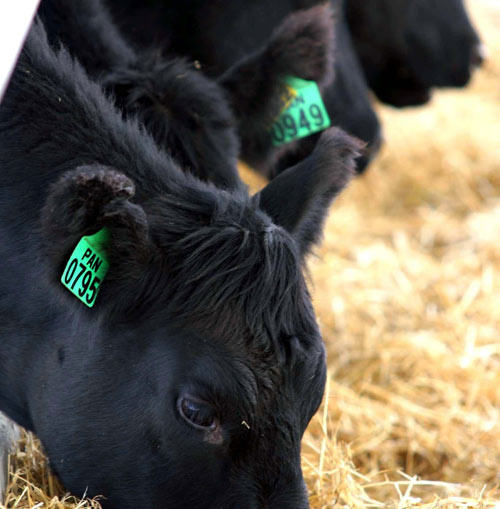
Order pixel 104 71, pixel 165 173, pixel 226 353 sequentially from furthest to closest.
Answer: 1. pixel 104 71
2. pixel 165 173
3. pixel 226 353

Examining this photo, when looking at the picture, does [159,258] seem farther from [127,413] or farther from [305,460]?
[305,460]

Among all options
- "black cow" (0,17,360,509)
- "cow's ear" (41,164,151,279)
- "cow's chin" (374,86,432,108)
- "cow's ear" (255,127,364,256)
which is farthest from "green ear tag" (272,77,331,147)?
"cow's chin" (374,86,432,108)

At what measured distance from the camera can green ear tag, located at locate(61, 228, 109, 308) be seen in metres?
1.85

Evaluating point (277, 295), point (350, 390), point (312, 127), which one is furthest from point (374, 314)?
point (277, 295)

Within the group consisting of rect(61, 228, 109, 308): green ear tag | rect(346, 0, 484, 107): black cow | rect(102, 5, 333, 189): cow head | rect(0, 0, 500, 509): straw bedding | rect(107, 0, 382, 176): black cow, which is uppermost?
rect(61, 228, 109, 308): green ear tag

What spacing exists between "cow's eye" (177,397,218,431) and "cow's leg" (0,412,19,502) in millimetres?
664

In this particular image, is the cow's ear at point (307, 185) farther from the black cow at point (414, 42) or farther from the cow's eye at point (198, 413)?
the black cow at point (414, 42)

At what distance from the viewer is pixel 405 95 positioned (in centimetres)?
501

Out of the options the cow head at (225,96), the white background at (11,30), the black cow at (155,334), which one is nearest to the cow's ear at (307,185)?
the black cow at (155,334)

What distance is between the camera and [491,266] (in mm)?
5090

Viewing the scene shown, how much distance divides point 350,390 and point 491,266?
1742mm

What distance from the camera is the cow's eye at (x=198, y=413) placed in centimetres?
186

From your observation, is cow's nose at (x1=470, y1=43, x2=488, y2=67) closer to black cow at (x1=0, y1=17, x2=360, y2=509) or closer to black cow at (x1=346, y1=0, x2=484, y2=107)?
black cow at (x1=346, y1=0, x2=484, y2=107)

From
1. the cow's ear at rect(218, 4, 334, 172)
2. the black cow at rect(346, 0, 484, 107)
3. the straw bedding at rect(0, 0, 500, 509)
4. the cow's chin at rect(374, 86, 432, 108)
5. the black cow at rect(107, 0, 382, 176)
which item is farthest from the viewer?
the cow's chin at rect(374, 86, 432, 108)
